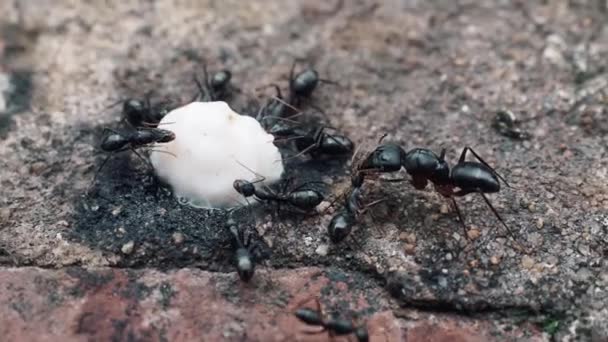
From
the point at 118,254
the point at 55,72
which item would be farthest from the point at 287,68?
the point at 118,254

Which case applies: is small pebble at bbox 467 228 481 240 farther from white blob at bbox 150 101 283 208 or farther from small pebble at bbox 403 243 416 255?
white blob at bbox 150 101 283 208

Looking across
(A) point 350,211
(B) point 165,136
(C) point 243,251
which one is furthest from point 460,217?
(B) point 165,136

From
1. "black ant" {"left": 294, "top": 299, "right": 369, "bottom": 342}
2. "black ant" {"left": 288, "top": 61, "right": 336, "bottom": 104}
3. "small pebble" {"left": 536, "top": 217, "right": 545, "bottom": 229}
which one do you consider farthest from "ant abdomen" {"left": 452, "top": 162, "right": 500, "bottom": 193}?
"black ant" {"left": 288, "top": 61, "right": 336, "bottom": 104}

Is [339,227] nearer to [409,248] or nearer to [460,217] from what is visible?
[409,248]

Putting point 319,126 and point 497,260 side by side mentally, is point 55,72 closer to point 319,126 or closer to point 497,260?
point 319,126

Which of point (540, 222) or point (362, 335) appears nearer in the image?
point (362, 335)
